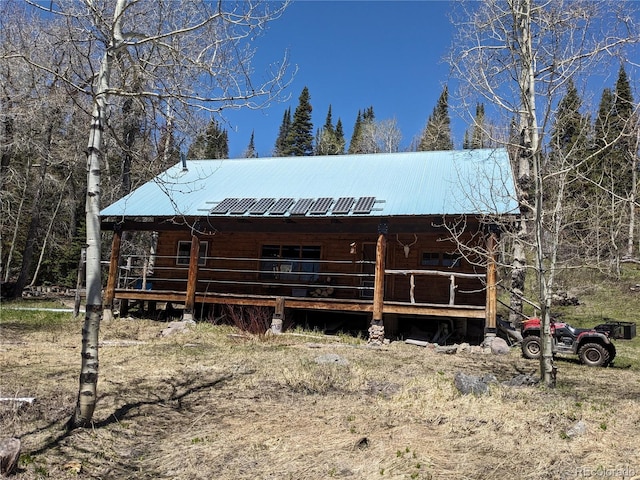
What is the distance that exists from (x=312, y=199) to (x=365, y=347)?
18.0 ft

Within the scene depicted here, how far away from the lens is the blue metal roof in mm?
14547

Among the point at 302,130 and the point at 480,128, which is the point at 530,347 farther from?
the point at 302,130

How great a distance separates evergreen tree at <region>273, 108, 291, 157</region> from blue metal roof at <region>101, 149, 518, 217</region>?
45.1m

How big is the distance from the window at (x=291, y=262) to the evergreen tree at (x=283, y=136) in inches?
1841

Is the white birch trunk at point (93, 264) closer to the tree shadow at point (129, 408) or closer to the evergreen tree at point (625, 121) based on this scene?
the tree shadow at point (129, 408)

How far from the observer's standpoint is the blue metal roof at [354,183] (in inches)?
573

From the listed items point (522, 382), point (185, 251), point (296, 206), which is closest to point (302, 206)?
point (296, 206)

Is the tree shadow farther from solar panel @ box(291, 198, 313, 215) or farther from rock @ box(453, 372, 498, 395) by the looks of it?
solar panel @ box(291, 198, 313, 215)

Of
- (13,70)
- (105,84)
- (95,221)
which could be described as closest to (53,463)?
(95,221)

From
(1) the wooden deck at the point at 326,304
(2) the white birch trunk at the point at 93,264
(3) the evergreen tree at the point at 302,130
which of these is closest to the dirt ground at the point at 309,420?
(2) the white birch trunk at the point at 93,264

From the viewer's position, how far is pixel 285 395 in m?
7.59

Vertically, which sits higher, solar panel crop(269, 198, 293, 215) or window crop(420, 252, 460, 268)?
solar panel crop(269, 198, 293, 215)

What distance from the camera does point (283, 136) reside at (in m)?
78.9

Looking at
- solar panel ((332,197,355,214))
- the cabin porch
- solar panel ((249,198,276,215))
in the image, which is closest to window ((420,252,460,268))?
the cabin porch
